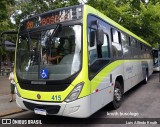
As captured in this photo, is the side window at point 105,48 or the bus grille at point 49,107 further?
the side window at point 105,48

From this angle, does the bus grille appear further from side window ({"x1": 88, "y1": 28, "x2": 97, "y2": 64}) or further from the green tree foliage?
the green tree foliage

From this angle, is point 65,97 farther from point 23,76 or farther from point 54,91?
point 23,76

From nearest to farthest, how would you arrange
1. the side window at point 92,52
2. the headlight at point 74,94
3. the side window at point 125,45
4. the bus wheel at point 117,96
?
the headlight at point 74,94 → the side window at point 92,52 → the bus wheel at point 117,96 → the side window at point 125,45

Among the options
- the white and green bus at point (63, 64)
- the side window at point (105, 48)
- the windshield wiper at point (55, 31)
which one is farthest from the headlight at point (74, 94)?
the side window at point (105, 48)

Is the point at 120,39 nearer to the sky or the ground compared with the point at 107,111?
nearer to the sky

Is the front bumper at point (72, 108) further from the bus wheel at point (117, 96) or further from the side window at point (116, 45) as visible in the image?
the side window at point (116, 45)

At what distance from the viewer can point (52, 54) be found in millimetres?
6250

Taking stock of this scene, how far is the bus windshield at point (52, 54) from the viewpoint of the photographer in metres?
6.00

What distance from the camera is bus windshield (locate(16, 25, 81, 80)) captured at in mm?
6000

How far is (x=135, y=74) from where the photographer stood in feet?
38.1

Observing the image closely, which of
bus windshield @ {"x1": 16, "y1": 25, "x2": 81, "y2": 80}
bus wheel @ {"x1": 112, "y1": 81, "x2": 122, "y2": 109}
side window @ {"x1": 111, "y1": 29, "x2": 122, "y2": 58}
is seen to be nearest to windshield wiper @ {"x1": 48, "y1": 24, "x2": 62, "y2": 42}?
bus windshield @ {"x1": 16, "y1": 25, "x2": 81, "y2": 80}

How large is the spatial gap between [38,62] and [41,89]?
0.73m

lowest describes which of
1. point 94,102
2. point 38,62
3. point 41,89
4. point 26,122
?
point 26,122

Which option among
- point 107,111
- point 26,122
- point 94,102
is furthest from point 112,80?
point 26,122
